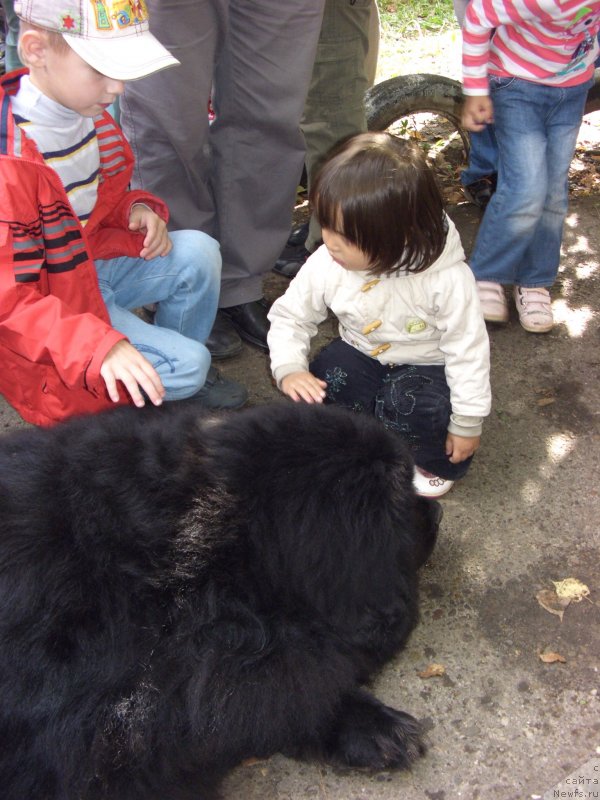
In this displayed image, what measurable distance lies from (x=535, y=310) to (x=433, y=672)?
5.57 ft

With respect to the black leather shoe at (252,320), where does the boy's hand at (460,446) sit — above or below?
above

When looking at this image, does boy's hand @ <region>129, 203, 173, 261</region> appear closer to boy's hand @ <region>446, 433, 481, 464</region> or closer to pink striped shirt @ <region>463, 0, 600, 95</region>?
boy's hand @ <region>446, 433, 481, 464</region>

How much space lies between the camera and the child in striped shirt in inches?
108

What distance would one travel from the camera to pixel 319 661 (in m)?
1.74

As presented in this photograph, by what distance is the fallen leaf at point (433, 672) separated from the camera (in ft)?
6.66

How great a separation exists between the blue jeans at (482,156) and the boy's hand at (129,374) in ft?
8.06

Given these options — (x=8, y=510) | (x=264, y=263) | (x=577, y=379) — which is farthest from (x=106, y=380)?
(x=577, y=379)

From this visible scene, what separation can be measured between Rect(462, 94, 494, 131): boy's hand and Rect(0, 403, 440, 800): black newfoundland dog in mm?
1661

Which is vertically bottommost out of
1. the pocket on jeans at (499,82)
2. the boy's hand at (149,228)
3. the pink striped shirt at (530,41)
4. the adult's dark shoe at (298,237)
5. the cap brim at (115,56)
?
the adult's dark shoe at (298,237)

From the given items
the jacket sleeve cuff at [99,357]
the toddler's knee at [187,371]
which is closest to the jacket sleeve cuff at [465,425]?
the toddler's knee at [187,371]

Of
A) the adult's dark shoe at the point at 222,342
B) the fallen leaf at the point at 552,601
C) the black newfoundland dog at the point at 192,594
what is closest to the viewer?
the black newfoundland dog at the point at 192,594

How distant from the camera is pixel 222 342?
10.3 feet

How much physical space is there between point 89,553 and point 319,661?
0.58 m

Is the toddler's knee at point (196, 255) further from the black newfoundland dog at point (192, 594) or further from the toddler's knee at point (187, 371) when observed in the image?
the black newfoundland dog at point (192, 594)
